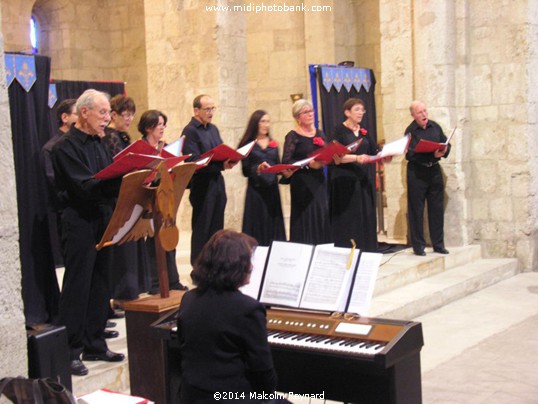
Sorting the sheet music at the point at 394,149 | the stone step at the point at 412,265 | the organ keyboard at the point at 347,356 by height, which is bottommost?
the stone step at the point at 412,265

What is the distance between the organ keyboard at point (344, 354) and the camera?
3.65 meters

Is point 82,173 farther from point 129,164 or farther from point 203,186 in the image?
point 203,186

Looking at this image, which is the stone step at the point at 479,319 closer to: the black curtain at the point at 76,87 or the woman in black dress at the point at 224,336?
the woman in black dress at the point at 224,336

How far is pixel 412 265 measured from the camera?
834 centimetres

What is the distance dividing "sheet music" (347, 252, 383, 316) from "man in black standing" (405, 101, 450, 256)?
500cm

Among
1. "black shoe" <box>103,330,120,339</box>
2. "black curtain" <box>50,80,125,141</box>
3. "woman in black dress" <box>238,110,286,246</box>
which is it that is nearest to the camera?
"black shoe" <box>103,330,120,339</box>

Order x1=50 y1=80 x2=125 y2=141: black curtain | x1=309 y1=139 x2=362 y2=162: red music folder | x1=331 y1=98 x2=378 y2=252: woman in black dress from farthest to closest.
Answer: x1=50 y1=80 x2=125 y2=141: black curtain
x1=331 y1=98 x2=378 y2=252: woman in black dress
x1=309 y1=139 x2=362 y2=162: red music folder

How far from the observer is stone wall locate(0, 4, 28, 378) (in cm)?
362

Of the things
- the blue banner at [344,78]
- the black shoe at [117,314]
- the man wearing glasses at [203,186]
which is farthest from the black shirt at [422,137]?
the black shoe at [117,314]

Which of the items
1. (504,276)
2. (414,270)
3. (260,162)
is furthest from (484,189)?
(260,162)

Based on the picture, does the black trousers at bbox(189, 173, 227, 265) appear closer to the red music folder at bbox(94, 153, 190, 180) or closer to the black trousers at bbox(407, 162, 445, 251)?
the red music folder at bbox(94, 153, 190, 180)

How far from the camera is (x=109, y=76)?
15.0m

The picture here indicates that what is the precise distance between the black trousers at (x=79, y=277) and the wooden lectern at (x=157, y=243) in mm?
284

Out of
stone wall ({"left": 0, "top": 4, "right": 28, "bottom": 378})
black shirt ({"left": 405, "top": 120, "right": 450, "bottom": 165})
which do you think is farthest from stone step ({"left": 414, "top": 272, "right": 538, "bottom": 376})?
stone wall ({"left": 0, "top": 4, "right": 28, "bottom": 378})
